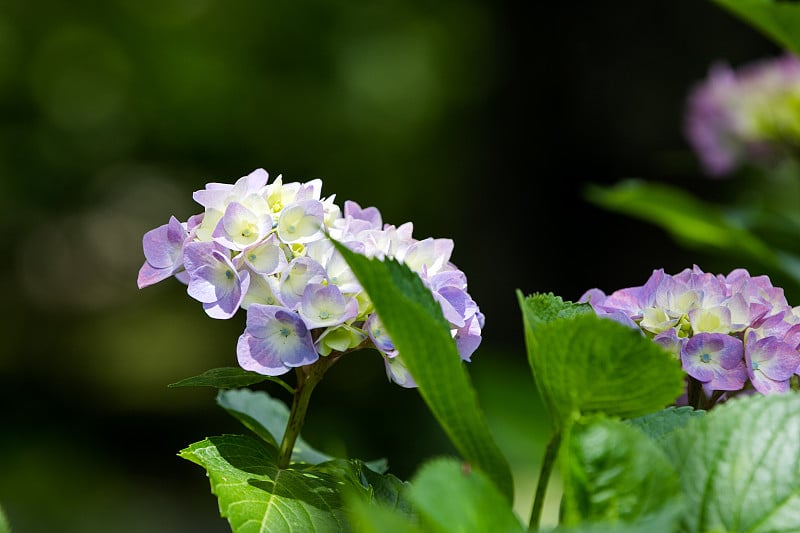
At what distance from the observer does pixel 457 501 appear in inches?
15.4

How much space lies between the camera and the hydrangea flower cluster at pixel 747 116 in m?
2.17

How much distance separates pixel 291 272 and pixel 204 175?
18.0ft

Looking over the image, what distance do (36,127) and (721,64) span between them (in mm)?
4132

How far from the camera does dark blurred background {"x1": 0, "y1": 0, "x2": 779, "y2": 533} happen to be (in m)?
3.96

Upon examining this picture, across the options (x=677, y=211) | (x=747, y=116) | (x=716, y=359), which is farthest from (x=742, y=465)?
(x=747, y=116)

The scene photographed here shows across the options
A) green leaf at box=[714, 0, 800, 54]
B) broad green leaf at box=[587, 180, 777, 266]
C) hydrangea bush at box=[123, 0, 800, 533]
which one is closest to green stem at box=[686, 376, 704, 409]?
hydrangea bush at box=[123, 0, 800, 533]

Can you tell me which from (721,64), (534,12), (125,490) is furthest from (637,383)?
(125,490)

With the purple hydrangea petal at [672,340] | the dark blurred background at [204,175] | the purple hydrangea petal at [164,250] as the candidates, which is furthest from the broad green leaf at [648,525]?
the dark blurred background at [204,175]

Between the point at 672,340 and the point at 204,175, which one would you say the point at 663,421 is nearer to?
the point at 672,340

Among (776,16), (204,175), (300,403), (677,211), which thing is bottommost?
(204,175)

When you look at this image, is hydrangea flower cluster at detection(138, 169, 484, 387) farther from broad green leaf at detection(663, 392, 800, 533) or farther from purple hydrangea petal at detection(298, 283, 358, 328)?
broad green leaf at detection(663, 392, 800, 533)

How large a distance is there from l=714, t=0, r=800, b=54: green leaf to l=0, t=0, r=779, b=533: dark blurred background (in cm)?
235

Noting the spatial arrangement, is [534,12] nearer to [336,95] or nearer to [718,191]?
[718,191]

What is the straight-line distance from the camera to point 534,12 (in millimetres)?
4023
